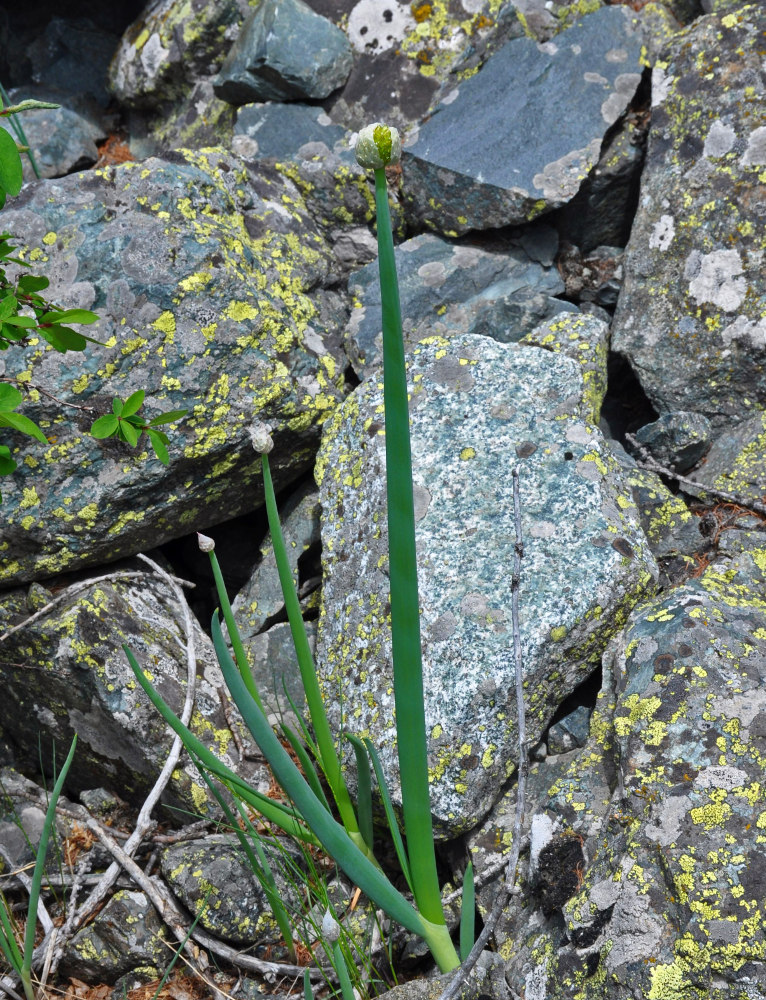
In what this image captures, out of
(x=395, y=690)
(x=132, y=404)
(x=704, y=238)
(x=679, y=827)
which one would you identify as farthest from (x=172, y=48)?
(x=679, y=827)

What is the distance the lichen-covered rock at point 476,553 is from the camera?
2.31 metres

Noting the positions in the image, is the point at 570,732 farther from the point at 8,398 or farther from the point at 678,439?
the point at 8,398

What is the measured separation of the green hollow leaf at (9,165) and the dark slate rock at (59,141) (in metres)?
2.75

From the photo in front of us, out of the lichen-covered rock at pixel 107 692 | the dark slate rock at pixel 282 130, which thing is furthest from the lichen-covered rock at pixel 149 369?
the dark slate rock at pixel 282 130

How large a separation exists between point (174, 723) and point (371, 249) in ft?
8.79

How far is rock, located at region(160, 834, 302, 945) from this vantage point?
2.29 metres

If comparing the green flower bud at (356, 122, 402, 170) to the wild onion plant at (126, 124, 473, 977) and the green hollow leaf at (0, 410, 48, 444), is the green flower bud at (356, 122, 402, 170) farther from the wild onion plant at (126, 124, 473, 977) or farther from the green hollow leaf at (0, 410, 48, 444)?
the green hollow leaf at (0, 410, 48, 444)

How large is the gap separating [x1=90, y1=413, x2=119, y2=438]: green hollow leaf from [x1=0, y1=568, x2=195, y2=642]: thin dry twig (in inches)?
34.2

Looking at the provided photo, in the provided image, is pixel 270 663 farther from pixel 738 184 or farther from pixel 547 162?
pixel 738 184

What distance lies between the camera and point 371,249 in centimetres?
375

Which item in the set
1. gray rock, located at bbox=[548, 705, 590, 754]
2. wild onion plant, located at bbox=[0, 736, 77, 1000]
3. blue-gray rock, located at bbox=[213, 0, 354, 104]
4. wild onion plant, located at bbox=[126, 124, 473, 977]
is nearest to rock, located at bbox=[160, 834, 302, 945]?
wild onion plant, located at bbox=[0, 736, 77, 1000]

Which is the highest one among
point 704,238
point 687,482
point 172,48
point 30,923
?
point 172,48

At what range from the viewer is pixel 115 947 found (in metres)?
2.31

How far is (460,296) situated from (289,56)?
1.46 metres
